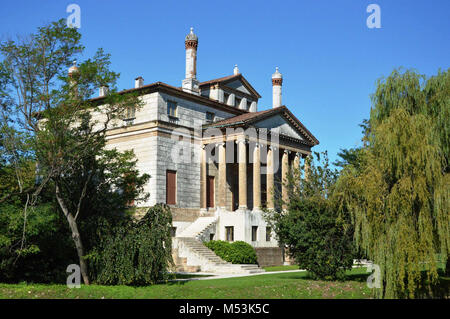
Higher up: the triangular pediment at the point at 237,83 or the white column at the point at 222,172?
the triangular pediment at the point at 237,83

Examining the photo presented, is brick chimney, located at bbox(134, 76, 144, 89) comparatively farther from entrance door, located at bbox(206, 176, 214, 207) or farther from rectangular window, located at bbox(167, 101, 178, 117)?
entrance door, located at bbox(206, 176, 214, 207)

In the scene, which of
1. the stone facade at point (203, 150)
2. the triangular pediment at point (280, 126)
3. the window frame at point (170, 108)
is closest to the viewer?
the stone facade at point (203, 150)

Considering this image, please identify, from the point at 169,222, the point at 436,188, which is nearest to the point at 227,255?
the point at 169,222

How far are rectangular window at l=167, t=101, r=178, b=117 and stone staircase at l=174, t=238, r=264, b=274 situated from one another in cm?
989

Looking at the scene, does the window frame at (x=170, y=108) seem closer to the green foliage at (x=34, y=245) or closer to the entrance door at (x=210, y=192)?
the entrance door at (x=210, y=192)

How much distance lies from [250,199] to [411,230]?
96.4 ft

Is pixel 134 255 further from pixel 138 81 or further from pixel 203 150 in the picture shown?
pixel 138 81

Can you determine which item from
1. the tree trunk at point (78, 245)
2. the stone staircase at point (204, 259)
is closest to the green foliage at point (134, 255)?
the tree trunk at point (78, 245)

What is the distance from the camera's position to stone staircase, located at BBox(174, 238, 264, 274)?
31234 millimetres

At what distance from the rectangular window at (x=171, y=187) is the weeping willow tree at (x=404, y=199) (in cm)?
1887

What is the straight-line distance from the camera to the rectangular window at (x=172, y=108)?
37.6 m
